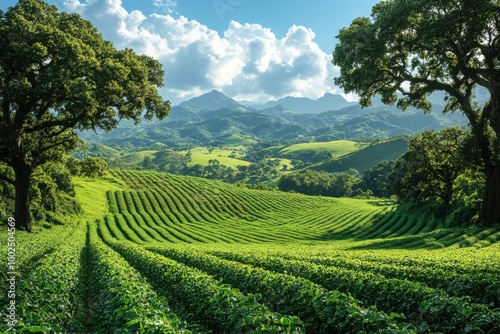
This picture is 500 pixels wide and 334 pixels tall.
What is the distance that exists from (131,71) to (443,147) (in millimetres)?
46889

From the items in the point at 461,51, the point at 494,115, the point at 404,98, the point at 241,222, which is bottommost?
the point at 241,222

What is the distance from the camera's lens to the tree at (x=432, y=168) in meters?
55.8

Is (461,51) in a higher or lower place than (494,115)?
higher

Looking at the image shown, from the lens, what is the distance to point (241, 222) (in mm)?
86312

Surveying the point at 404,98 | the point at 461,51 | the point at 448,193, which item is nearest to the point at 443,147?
the point at 448,193

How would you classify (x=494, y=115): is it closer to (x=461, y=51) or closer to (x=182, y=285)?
(x=461, y=51)

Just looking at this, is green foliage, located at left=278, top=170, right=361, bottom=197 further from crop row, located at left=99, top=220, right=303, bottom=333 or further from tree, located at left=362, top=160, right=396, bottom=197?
crop row, located at left=99, top=220, right=303, bottom=333

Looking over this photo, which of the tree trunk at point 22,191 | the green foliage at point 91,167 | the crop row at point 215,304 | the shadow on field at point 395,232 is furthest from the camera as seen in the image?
the green foliage at point 91,167

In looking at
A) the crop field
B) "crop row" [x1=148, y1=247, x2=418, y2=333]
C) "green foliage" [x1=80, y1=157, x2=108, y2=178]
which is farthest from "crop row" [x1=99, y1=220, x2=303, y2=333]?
"green foliage" [x1=80, y1=157, x2=108, y2=178]

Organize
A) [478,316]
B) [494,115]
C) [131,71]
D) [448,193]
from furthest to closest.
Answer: [448,193] → [131,71] → [494,115] → [478,316]

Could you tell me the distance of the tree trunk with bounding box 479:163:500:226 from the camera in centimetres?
3631

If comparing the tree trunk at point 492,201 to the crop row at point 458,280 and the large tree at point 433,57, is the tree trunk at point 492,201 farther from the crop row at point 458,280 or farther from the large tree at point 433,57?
the crop row at point 458,280

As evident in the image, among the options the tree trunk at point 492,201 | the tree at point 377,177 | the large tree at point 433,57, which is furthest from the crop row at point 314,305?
the tree at point 377,177

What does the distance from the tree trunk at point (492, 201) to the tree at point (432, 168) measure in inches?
700
